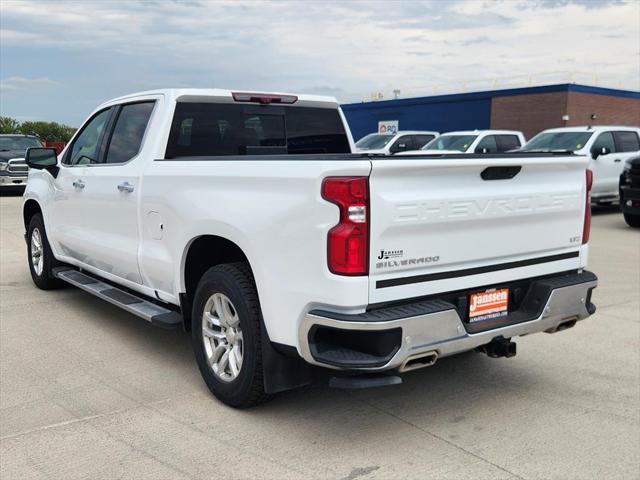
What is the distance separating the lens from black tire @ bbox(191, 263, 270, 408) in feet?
12.3

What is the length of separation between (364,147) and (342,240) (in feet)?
66.7

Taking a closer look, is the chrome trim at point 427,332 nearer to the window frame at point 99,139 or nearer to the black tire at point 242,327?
the black tire at point 242,327

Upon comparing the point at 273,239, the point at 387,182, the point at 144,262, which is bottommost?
the point at 144,262

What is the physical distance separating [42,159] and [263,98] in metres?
2.50

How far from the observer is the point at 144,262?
487 centimetres

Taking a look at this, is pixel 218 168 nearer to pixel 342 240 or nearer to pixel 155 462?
pixel 342 240

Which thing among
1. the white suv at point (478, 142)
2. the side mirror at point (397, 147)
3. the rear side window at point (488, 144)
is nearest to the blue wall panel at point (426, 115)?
the side mirror at point (397, 147)

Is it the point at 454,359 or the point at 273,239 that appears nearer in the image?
the point at 273,239

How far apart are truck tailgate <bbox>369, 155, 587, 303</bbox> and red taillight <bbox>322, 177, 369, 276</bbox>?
0.05 metres

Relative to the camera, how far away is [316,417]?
13.3 feet

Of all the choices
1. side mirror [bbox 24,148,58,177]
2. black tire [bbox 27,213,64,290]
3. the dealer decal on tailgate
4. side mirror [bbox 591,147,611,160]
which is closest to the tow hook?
the dealer decal on tailgate

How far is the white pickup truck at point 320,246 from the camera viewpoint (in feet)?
10.8

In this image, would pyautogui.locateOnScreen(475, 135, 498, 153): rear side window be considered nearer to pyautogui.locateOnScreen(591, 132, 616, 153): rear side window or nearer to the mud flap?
pyautogui.locateOnScreen(591, 132, 616, 153): rear side window

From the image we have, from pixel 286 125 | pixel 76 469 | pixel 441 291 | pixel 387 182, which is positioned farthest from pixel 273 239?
pixel 286 125
